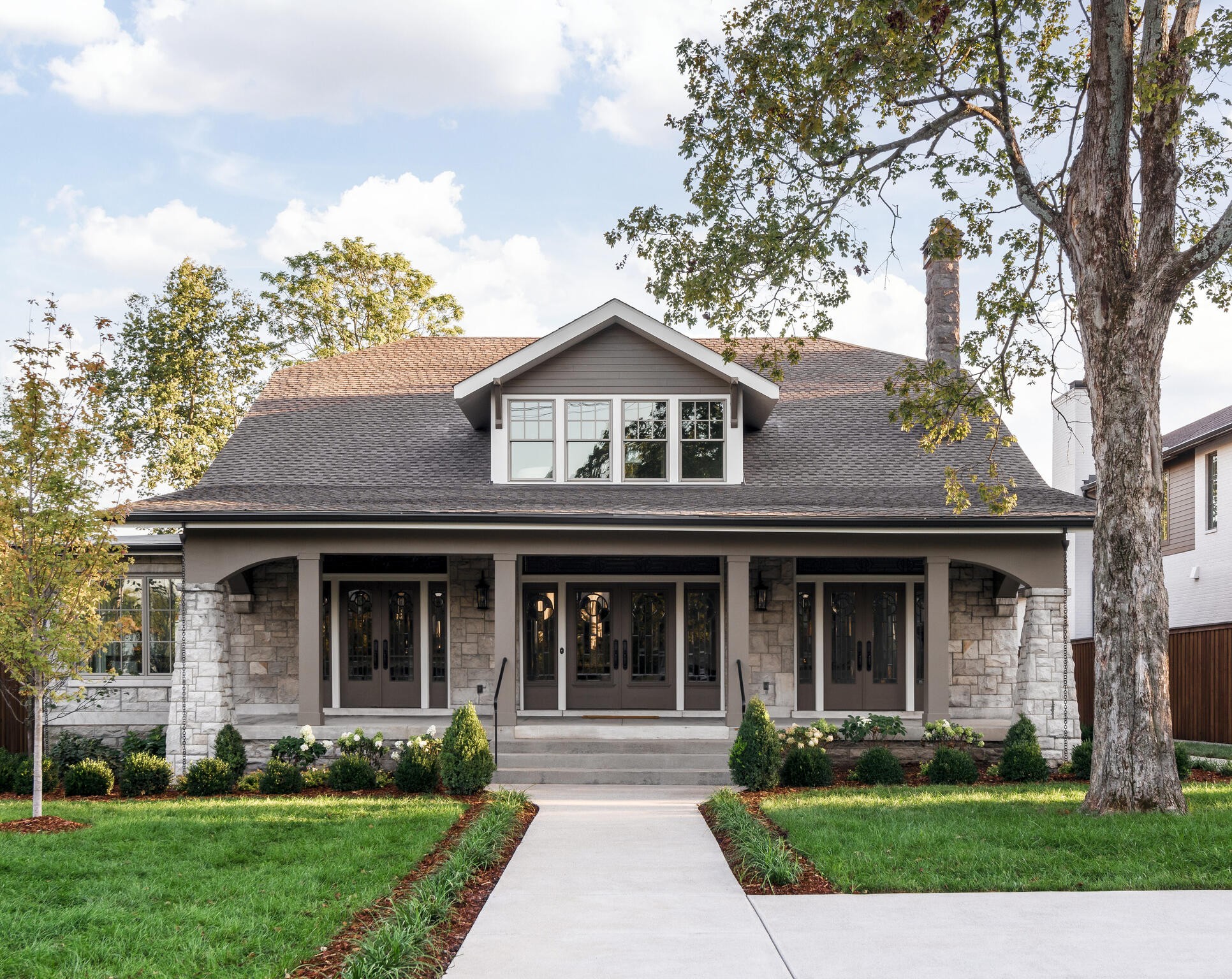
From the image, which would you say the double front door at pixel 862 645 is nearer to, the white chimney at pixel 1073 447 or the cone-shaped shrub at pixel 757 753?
the cone-shaped shrub at pixel 757 753

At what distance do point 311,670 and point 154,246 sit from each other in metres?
14.7

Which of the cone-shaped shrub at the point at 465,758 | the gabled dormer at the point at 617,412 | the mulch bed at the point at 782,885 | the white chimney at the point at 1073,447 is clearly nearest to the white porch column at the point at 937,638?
the gabled dormer at the point at 617,412

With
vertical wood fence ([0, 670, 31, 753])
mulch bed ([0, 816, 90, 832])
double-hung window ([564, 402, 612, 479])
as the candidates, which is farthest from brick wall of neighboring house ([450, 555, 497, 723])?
mulch bed ([0, 816, 90, 832])

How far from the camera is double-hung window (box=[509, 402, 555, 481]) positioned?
1558cm

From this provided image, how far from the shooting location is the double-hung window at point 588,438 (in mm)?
15609

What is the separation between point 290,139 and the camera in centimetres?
1670

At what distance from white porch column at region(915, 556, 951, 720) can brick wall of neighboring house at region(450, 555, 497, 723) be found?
608cm

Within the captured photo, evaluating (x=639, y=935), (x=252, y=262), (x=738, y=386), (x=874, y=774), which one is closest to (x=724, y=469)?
(x=738, y=386)

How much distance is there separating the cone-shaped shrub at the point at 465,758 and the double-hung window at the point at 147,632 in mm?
6635

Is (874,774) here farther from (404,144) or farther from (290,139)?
(290,139)

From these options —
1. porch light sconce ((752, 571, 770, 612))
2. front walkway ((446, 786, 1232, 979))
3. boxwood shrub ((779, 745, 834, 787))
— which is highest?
porch light sconce ((752, 571, 770, 612))

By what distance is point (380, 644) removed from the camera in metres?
16.2

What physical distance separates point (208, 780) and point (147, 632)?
5.01m

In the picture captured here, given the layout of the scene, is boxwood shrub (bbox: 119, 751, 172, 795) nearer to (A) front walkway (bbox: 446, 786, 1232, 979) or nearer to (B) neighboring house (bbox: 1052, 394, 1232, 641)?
(A) front walkway (bbox: 446, 786, 1232, 979)
